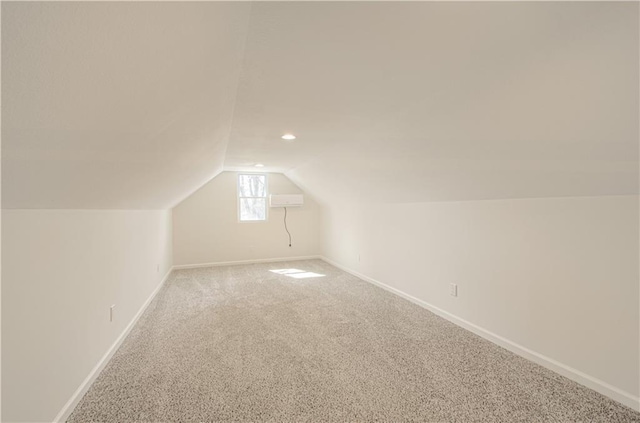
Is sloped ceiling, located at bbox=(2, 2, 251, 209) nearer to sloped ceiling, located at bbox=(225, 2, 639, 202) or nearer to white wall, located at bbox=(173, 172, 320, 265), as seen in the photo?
sloped ceiling, located at bbox=(225, 2, 639, 202)

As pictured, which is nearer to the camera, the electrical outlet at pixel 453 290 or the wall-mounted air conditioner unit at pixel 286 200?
the electrical outlet at pixel 453 290

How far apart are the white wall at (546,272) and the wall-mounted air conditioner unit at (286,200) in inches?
118

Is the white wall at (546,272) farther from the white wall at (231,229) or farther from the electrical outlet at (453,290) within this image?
the white wall at (231,229)

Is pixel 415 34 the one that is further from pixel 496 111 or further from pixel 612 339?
pixel 612 339

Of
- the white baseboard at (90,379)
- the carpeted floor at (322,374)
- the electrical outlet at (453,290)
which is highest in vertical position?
the electrical outlet at (453,290)

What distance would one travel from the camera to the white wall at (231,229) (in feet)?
17.6

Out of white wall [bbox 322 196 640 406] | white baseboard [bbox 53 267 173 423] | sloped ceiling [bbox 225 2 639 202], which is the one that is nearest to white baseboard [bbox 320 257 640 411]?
white wall [bbox 322 196 640 406]

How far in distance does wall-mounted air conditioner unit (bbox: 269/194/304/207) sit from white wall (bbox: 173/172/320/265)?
161 mm

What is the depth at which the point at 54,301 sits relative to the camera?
58.7 inches

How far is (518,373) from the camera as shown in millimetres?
1927

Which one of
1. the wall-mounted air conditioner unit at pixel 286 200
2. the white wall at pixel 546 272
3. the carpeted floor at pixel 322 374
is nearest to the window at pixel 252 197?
the wall-mounted air conditioner unit at pixel 286 200

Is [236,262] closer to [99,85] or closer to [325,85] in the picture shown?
[325,85]

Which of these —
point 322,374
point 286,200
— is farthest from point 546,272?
point 286,200

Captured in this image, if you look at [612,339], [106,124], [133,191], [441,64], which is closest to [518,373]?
[612,339]
